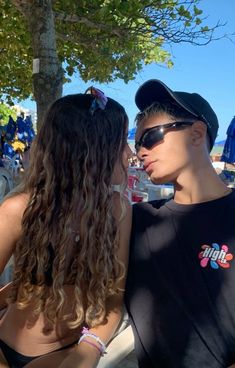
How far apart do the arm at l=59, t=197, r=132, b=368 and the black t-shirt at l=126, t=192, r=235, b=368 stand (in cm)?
3

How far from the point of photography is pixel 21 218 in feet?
4.55

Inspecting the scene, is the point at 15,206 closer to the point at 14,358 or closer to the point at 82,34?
the point at 14,358

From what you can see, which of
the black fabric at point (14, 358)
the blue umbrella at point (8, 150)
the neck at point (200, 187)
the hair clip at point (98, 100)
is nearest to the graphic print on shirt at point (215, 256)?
the neck at point (200, 187)

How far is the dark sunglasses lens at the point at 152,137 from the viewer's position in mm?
1545

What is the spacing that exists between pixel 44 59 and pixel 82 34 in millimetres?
2576

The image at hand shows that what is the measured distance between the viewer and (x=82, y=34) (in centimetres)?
685

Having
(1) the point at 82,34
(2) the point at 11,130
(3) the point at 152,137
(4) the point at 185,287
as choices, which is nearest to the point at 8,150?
(2) the point at 11,130

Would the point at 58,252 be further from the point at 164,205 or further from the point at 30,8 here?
the point at 30,8

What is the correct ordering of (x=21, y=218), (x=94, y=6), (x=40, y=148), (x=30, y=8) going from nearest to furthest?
(x=21, y=218) < (x=40, y=148) < (x=30, y=8) < (x=94, y=6)

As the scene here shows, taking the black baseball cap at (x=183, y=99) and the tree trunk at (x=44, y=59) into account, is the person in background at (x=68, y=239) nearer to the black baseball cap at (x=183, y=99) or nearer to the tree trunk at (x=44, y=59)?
the black baseball cap at (x=183, y=99)

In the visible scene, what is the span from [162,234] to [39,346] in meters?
0.63

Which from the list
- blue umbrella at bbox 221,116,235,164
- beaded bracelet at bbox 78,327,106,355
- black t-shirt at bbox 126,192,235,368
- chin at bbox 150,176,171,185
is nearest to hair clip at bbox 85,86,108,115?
chin at bbox 150,176,171,185

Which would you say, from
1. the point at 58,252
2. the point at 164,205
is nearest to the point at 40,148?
the point at 58,252

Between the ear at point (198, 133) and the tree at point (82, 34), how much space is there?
2890 millimetres
